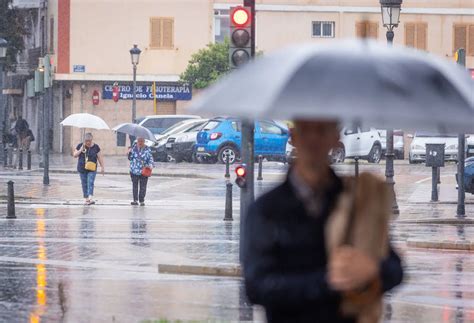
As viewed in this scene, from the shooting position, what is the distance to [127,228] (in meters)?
24.4

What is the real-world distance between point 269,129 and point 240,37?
106ft

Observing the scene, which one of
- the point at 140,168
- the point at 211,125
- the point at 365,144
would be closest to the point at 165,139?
the point at 211,125

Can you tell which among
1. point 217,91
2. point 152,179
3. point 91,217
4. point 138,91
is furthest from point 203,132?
point 217,91

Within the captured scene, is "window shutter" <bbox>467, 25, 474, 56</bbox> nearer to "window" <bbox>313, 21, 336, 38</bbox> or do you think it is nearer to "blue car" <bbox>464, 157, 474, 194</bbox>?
"window" <bbox>313, 21, 336, 38</bbox>

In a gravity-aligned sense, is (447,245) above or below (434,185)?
below

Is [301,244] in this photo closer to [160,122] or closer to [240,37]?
[240,37]

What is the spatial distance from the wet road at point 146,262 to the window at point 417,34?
31.2 metres

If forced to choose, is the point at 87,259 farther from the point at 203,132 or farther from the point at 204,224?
the point at 203,132

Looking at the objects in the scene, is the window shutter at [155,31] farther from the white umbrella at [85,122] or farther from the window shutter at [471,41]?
the white umbrella at [85,122]

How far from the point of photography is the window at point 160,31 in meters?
64.0

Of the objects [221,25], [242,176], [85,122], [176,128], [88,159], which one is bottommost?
[88,159]

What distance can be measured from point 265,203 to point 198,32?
195ft

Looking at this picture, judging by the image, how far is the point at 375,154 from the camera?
51.1m

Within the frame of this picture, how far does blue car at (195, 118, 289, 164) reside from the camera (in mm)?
48156
